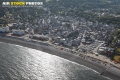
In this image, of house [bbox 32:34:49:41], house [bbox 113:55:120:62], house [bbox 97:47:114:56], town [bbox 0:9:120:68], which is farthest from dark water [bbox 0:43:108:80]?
house [bbox 32:34:49:41]

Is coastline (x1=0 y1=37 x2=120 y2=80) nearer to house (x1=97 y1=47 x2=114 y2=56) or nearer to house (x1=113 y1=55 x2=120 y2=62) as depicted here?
house (x1=113 y1=55 x2=120 y2=62)

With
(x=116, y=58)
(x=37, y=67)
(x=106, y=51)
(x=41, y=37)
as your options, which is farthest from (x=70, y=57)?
(x=41, y=37)

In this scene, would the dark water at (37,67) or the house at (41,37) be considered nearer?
the dark water at (37,67)

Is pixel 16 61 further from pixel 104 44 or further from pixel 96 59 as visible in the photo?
pixel 104 44

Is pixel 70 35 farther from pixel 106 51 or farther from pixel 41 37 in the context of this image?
pixel 106 51

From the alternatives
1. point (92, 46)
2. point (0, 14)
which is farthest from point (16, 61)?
point (0, 14)

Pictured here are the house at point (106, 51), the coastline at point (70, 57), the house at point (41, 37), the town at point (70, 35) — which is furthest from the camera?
the house at point (41, 37)

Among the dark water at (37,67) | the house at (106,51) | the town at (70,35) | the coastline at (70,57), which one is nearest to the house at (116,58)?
the town at (70,35)

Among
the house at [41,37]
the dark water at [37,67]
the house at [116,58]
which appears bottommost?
the dark water at [37,67]

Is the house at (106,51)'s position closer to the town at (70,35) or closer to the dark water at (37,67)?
the town at (70,35)
